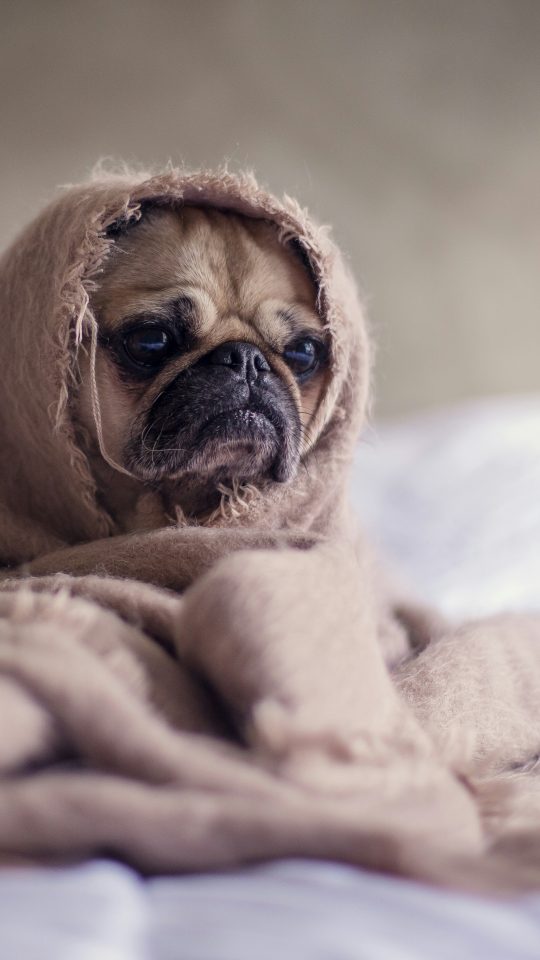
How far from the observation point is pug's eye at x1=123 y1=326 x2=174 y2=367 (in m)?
1.08

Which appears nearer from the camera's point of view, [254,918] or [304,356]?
[254,918]

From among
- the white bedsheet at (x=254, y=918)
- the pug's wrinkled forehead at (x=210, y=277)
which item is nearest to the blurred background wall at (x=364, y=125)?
the pug's wrinkled forehead at (x=210, y=277)

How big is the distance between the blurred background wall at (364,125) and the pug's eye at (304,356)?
1367 mm

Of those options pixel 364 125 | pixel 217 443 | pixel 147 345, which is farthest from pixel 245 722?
pixel 364 125

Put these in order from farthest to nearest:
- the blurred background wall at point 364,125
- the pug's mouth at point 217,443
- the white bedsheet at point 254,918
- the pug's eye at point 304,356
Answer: the blurred background wall at point 364,125, the pug's eye at point 304,356, the pug's mouth at point 217,443, the white bedsheet at point 254,918

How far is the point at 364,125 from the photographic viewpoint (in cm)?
261

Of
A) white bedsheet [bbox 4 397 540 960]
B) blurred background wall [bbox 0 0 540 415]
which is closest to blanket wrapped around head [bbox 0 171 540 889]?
white bedsheet [bbox 4 397 540 960]

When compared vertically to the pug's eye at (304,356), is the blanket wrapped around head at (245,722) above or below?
below

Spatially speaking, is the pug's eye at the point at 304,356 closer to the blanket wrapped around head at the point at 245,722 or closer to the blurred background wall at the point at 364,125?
the blanket wrapped around head at the point at 245,722

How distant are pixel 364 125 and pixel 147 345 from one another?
1794mm

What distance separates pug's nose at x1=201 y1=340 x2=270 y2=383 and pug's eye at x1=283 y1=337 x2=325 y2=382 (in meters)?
0.08

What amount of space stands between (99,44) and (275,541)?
6.72 feet

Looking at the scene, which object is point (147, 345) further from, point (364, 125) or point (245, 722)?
point (364, 125)

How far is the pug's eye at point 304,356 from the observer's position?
3.83 feet
